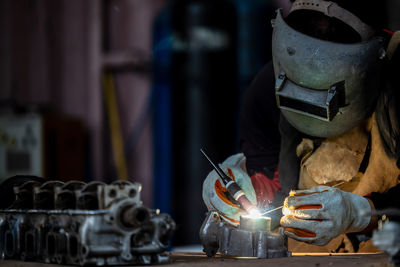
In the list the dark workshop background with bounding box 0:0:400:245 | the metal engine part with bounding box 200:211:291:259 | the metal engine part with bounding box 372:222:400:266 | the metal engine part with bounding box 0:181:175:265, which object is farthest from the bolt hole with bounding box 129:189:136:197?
the dark workshop background with bounding box 0:0:400:245

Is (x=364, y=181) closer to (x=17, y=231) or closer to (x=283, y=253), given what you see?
(x=283, y=253)

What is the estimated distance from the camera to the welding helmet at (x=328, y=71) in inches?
86.0

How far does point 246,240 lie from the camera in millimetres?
2156

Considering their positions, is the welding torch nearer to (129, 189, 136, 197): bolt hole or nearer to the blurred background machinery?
(129, 189, 136, 197): bolt hole

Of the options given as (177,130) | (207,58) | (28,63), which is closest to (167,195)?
(177,130)

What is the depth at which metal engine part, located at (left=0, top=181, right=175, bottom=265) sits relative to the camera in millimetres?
1873

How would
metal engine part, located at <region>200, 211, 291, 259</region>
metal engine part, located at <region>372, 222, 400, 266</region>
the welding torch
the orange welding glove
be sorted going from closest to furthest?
1. metal engine part, located at <region>372, 222, 400, 266</region>
2. metal engine part, located at <region>200, 211, 291, 259</region>
3. the welding torch
4. the orange welding glove

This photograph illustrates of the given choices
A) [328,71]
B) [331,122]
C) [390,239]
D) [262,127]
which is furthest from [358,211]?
[262,127]

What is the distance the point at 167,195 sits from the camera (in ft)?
18.1

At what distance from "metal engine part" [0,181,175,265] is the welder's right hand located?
521mm

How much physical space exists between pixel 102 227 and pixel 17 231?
0.43 meters

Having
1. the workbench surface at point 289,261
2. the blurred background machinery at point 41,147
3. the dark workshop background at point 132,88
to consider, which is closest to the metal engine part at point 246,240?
the workbench surface at point 289,261

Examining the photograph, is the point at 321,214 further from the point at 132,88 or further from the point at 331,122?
the point at 132,88

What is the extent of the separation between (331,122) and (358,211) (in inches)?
13.7
